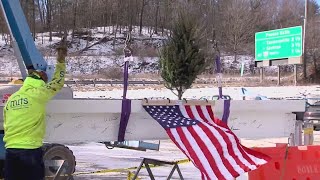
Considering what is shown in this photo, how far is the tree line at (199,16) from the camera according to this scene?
7669cm

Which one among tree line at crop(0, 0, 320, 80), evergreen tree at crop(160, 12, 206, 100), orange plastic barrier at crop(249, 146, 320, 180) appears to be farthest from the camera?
tree line at crop(0, 0, 320, 80)

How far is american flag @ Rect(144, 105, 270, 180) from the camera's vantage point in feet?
19.7

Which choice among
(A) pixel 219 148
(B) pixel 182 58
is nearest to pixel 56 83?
(A) pixel 219 148

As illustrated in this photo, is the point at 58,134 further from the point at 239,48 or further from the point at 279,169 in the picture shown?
the point at 239,48

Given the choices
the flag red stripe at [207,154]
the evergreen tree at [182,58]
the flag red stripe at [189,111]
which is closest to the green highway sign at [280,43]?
the evergreen tree at [182,58]

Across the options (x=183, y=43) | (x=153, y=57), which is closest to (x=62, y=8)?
(x=153, y=57)

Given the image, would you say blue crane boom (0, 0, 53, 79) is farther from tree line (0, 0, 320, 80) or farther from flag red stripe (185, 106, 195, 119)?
tree line (0, 0, 320, 80)

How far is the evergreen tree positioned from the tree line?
33.6m

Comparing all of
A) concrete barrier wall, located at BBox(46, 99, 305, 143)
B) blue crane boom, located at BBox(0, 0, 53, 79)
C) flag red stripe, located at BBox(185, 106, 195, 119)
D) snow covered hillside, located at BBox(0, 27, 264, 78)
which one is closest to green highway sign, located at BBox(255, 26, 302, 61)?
snow covered hillside, located at BBox(0, 27, 264, 78)

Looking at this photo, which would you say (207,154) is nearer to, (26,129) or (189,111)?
(189,111)

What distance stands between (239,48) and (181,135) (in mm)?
71545

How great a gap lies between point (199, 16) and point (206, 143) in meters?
74.5

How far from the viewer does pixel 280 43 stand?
150ft

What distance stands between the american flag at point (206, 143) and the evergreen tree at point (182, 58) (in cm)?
2691
